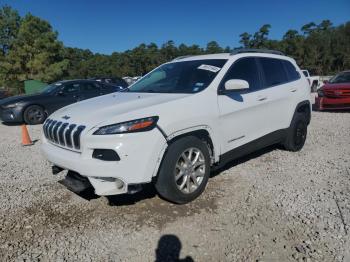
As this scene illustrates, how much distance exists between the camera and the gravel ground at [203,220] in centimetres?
298

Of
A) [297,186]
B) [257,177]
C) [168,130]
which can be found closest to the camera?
[168,130]

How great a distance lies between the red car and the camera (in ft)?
34.7

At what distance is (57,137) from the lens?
3.77m

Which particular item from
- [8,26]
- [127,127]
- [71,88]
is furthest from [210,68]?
[8,26]

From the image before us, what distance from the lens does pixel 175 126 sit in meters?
3.51

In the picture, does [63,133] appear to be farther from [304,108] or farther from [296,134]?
[304,108]

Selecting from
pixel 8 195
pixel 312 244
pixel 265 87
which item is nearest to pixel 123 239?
pixel 312 244

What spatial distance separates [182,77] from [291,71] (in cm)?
238

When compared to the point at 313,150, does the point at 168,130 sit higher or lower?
higher

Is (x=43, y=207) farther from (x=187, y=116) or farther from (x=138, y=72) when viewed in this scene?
(x=138, y=72)

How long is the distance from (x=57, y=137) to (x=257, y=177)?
2866mm

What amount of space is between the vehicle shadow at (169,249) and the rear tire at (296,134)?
3342mm

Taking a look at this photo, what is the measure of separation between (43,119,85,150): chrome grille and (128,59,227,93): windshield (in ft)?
4.50

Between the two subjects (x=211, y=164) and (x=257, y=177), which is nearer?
(x=211, y=164)
